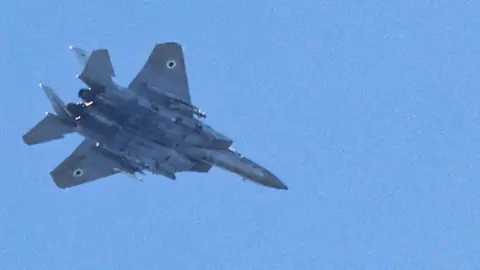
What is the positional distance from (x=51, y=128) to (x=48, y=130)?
0.19 meters

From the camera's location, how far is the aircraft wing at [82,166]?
55.3 meters


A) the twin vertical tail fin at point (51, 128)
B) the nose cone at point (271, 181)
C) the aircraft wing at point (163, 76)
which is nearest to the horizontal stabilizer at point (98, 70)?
the twin vertical tail fin at point (51, 128)

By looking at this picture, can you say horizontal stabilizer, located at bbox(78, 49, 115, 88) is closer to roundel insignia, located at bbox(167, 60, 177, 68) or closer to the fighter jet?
the fighter jet

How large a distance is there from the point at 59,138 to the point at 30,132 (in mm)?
1504

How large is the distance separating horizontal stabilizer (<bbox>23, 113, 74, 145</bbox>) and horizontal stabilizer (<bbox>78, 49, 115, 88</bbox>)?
3167 millimetres

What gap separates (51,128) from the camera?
51.2 metres

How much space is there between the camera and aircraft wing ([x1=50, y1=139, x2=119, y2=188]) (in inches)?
2179

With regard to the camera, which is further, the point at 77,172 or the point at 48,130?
the point at 77,172

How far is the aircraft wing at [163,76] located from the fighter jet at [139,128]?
0.17 feet

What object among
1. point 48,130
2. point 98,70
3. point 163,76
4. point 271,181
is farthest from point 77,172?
point 271,181

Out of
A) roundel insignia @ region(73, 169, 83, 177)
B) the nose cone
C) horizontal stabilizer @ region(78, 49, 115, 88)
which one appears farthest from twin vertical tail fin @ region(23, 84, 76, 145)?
the nose cone

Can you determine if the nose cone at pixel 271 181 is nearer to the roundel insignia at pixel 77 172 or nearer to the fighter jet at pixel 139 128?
the fighter jet at pixel 139 128

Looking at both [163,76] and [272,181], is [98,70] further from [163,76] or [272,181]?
[272,181]

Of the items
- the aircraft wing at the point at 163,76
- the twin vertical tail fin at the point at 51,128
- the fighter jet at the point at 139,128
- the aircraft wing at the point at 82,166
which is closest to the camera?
the fighter jet at the point at 139,128
